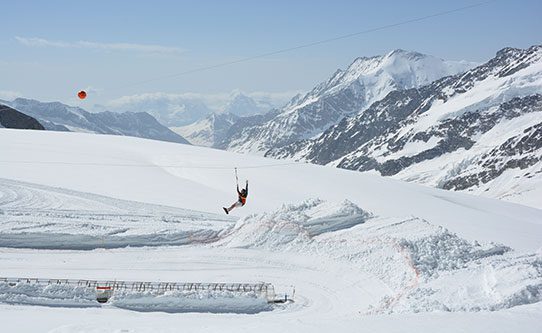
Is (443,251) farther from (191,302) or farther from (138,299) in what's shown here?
(138,299)

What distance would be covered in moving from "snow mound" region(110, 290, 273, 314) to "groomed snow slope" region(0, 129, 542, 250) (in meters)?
12.5

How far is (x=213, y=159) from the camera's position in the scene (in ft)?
166

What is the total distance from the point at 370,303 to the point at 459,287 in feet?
13.5

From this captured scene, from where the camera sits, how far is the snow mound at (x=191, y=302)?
2088 centimetres

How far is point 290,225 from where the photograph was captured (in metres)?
27.5

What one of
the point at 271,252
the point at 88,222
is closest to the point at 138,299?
the point at 271,252

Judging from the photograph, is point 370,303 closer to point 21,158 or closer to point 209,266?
point 209,266

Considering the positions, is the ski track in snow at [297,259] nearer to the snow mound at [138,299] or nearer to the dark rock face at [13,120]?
the snow mound at [138,299]

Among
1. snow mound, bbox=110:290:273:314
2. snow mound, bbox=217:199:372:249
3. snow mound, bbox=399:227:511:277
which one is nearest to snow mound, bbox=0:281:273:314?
snow mound, bbox=110:290:273:314

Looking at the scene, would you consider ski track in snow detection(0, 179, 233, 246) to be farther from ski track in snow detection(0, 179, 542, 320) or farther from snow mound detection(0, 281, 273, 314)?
snow mound detection(0, 281, 273, 314)

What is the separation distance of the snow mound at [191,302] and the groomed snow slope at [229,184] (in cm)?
1254

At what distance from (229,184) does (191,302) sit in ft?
68.2

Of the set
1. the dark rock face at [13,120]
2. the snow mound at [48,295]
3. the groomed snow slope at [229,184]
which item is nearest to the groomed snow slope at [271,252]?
the snow mound at [48,295]

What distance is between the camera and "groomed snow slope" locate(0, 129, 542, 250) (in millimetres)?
34656
